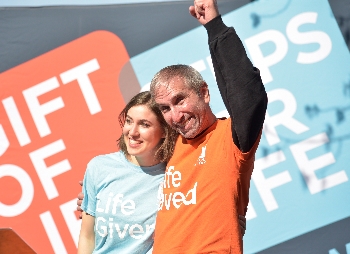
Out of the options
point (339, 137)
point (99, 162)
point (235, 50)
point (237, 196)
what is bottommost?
point (339, 137)

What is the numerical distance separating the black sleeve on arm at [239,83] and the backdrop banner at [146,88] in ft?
5.50

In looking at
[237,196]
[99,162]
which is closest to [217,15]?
[237,196]

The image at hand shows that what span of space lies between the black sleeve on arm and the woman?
1.64ft

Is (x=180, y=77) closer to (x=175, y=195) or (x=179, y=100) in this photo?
(x=179, y=100)

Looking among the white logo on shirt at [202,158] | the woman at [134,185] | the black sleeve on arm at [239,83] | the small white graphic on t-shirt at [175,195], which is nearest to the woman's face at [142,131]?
the woman at [134,185]

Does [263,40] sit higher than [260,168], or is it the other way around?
[263,40]

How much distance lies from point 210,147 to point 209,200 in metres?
0.15

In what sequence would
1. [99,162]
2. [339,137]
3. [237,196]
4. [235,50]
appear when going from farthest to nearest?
[339,137] → [99,162] → [237,196] → [235,50]

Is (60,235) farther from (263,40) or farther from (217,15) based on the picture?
(217,15)

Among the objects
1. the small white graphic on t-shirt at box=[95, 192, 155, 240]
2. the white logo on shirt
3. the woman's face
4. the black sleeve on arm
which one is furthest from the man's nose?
the small white graphic on t-shirt at box=[95, 192, 155, 240]

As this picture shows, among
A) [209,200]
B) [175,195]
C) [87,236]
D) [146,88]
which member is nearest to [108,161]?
[87,236]

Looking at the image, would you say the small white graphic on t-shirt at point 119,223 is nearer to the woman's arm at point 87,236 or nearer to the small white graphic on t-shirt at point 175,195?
the woman's arm at point 87,236

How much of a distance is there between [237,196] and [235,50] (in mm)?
401

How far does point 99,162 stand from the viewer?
1973 millimetres
